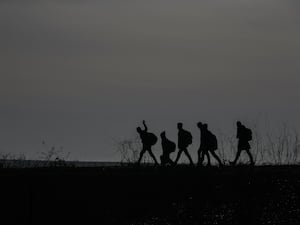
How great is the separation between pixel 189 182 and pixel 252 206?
280cm

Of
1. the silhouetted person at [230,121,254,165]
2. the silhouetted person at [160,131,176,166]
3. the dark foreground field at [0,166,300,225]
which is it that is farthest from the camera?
the silhouetted person at [160,131,176,166]

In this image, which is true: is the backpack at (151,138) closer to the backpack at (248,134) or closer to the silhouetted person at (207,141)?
the silhouetted person at (207,141)

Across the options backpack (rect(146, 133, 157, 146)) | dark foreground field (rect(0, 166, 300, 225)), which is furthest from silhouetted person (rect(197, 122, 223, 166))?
backpack (rect(146, 133, 157, 146))

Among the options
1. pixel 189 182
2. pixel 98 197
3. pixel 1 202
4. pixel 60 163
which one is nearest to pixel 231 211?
pixel 189 182

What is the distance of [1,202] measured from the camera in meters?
32.9

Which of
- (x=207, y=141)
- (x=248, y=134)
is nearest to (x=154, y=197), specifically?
(x=207, y=141)

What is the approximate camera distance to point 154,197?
32219mm

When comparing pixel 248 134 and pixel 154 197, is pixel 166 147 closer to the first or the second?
pixel 248 134

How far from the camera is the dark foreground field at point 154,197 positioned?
1194 inches

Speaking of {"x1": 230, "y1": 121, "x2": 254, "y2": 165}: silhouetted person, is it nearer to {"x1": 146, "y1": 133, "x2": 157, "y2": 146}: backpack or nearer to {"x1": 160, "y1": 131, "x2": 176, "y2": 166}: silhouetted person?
{"x1": 160, "y1": 131, "x2": 176, "y2": 166}: silhouetted person

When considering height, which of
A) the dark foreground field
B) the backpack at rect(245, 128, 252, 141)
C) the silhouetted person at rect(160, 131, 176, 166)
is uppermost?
the backpack at rect(245, 128, 252, 141)

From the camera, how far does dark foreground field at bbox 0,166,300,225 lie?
30.3 meters

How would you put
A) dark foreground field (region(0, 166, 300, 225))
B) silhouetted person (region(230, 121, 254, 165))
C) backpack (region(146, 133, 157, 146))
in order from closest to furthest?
1. dark foreground field (region(0, 166, 300, 225))
2. silhouetted person (region(230, 121, 254, 165))
3. backpack (region(146, 133, 157, 146))

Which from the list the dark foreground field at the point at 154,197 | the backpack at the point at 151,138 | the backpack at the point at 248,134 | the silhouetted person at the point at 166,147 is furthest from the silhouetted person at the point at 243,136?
the backpack at the point at 151,138
